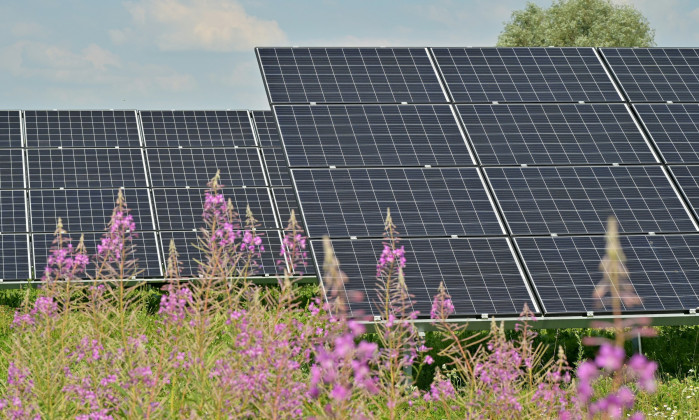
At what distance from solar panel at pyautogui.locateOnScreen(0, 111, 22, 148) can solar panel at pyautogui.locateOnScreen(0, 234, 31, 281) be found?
3754 millimetres

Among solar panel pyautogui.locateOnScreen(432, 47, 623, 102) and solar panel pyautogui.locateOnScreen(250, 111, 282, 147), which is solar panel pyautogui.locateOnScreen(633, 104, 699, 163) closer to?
solar panel pyautogui.locateOnScreen(432, 47, 623, 102)

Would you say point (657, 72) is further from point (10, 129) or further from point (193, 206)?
point (10, 129)

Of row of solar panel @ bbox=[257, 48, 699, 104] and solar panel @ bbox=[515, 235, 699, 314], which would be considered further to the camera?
row of solar panel @ bbox=[257, 48, 699, 104]

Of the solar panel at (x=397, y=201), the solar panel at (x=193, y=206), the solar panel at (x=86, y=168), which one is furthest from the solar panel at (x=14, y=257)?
the solar panel at (x=397, y=201)

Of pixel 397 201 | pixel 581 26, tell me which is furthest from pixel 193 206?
pixel 581 26

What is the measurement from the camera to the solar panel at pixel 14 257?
726 inches

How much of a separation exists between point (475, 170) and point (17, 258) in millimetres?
10410

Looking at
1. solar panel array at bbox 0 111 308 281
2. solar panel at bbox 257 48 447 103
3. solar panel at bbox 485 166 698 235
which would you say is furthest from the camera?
solar panel array at bbox 0 111 308 281

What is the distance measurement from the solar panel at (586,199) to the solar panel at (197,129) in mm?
11046

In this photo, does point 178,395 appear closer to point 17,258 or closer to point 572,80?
point 572,80

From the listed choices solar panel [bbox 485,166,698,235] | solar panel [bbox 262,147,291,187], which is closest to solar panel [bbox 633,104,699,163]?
solar panel [bbox 485,166,698,235]

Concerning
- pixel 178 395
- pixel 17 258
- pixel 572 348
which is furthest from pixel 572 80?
pixel 17 258

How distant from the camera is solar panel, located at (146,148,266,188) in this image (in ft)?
69.1

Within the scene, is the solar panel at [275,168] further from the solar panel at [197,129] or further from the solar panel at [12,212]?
the solar panel at [12,212]
